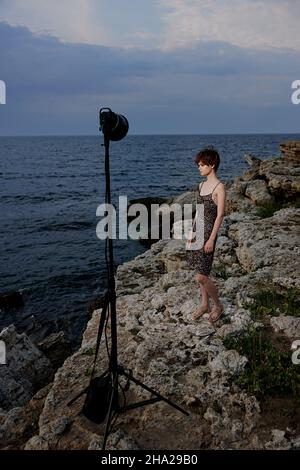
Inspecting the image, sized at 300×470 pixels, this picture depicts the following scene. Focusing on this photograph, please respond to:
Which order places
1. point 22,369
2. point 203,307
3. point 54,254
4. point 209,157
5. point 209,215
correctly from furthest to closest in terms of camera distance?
1. point 54,254
2. point 22,369
3. point 203,307
4. point 209,215
5. point 209,157

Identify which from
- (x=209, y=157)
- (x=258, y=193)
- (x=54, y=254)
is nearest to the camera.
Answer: (x=209, y=157)

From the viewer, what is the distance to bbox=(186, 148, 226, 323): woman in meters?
5.53

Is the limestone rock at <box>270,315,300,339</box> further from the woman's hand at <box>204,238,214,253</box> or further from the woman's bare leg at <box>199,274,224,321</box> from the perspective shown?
the woman's hand at <box>204,238,214,253</box>

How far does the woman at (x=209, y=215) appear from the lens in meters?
5.53

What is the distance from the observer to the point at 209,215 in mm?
5789

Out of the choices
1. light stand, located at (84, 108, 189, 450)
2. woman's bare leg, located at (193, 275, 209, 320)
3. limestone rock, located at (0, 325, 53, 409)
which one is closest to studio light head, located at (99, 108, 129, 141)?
light stand, located at (84, 108, 189, 450)

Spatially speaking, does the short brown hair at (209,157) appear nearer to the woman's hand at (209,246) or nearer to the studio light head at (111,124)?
the woman's hand at (209,246)

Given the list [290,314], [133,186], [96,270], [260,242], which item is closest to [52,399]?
[290,314]

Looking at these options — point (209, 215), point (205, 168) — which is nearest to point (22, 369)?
point (209, 215)

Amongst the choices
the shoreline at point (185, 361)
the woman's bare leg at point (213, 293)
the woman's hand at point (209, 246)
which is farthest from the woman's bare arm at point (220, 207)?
the shoreline at point (185, 361)

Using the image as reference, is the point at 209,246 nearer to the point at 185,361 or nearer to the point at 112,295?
the point at 185,361

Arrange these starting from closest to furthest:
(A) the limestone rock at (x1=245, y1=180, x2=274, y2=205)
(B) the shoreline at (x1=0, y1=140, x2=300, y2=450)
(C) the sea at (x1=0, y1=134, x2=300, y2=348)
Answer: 1. (B) the shoreline at (x1=0, y1=140, x2=300, y2=450)
2. (C) the sea at (x1=0, y1=134, x2=300, y2=348)
3. (A) the limestone rock at (x1=245, y1=180, x2=274, y2=205)
